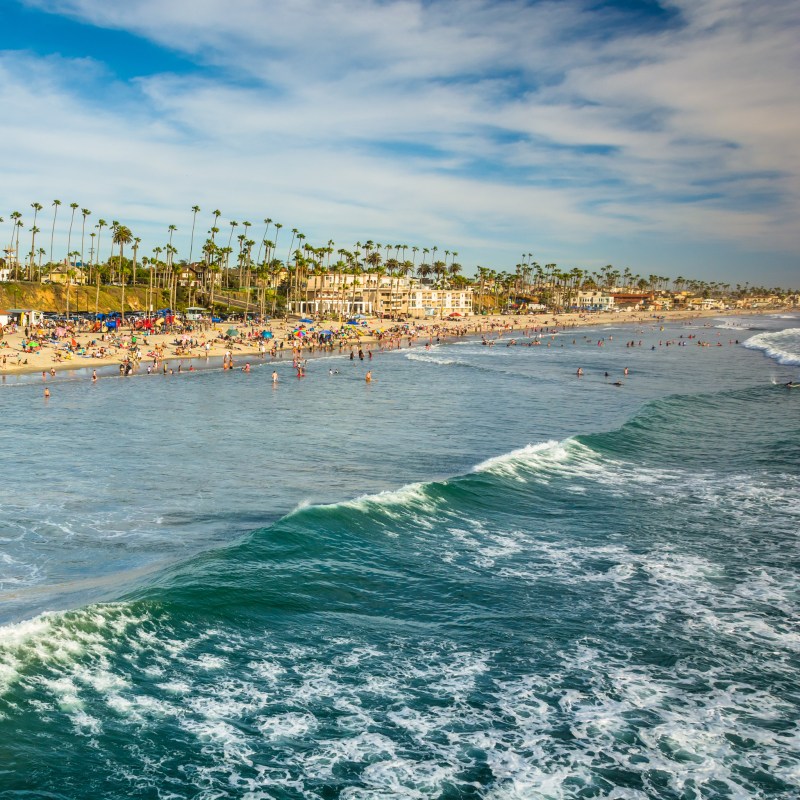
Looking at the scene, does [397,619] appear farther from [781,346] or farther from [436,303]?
[436,303]

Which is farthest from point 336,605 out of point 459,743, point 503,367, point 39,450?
point 503,367

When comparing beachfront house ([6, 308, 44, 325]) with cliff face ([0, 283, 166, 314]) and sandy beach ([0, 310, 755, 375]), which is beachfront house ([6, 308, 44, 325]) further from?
cliff face ([0, 283, 166, 314])

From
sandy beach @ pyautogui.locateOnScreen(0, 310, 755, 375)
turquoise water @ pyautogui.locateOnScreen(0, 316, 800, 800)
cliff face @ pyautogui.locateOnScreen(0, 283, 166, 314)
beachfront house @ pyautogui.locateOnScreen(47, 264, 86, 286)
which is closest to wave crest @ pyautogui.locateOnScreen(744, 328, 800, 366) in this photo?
sandy beach @ pyautogui.locateOnScreen(0, 310, 755, 375)

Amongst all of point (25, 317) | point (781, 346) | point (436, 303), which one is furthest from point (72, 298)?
point (781, 346)

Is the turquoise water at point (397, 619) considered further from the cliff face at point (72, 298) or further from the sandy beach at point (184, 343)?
the cliff face at point (72, 298)

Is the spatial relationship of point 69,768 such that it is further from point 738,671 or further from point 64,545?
point 738,671

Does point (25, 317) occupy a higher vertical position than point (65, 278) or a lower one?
lower

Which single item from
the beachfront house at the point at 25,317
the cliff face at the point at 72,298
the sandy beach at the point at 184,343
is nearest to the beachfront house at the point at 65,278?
the cliff face at the point at 72,298
